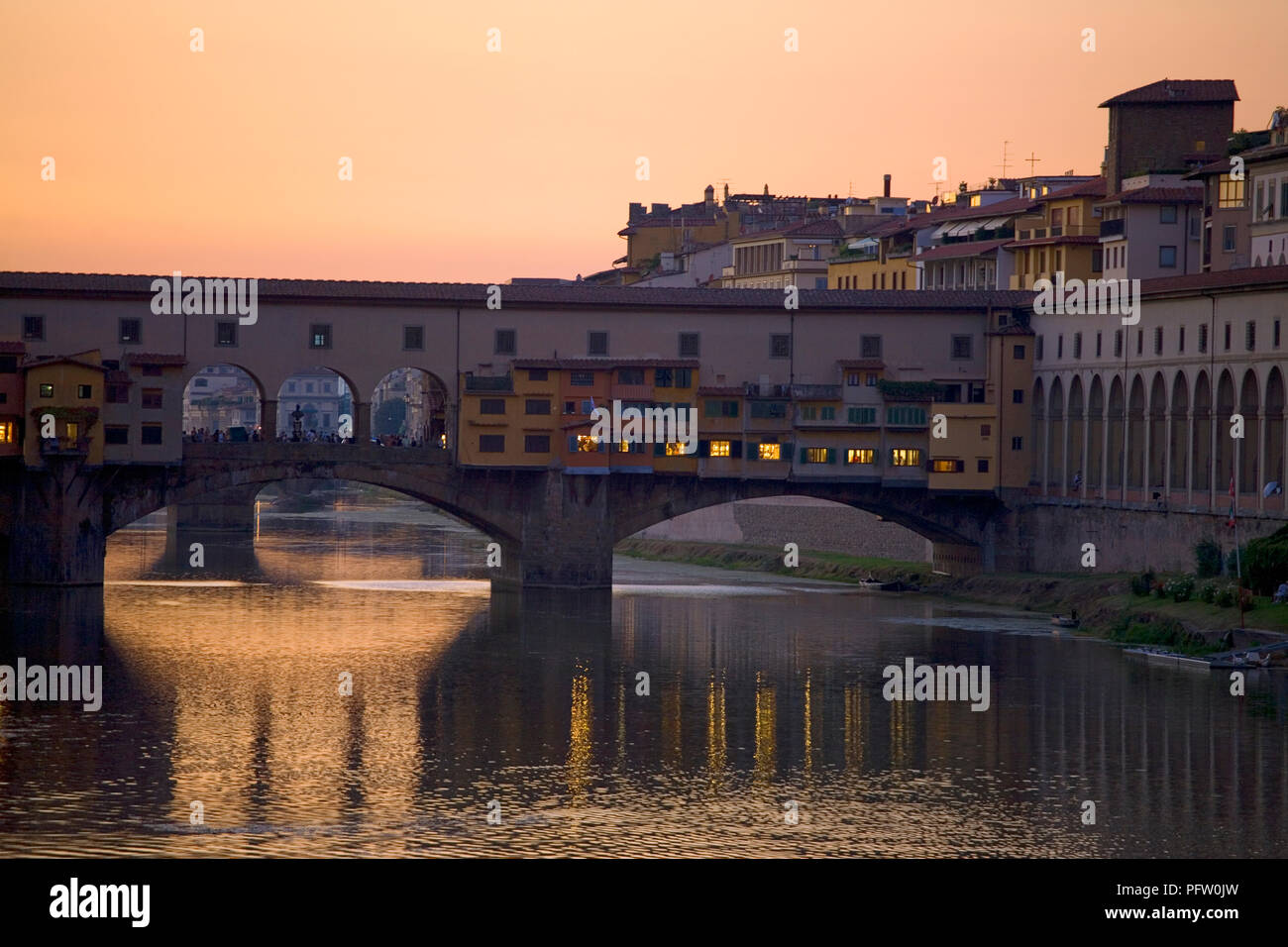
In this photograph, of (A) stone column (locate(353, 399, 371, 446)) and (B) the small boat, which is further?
(A) stone column (locate(353, 399, 371, 446))

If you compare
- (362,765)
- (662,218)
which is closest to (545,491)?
(362,765)

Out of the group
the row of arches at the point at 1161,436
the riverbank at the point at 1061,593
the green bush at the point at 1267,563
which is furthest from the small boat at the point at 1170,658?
the row of arches at the point at 1161,436

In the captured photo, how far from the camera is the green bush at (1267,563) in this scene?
5459 cm

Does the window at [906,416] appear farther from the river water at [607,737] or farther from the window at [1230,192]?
the window at [1230,192]

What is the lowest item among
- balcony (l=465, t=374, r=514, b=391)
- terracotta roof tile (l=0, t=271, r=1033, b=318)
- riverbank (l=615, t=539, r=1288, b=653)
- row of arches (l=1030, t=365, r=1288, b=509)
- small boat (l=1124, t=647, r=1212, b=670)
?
small boat (l=1124, t=647, r=1212, b=670)

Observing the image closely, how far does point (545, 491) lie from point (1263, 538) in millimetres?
24587

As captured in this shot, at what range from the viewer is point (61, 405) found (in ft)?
218

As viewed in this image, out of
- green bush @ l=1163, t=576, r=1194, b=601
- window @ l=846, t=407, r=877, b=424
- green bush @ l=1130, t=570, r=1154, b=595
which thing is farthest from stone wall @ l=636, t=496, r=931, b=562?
green bush @ l=1163, t=576, r=1194, b=601

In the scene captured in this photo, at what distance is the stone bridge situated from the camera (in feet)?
222

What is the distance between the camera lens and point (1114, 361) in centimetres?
6994

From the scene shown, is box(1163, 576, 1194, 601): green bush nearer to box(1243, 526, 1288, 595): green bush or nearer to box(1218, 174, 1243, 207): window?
box(1243, 526, 1288, 595): green bush

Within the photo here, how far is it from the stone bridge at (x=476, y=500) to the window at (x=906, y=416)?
2312 mm

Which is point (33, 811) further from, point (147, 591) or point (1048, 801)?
point (147, 591)

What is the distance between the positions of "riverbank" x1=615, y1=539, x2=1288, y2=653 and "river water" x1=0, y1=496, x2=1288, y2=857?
1595 mm
